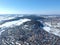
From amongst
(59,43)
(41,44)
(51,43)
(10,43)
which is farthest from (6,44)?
(59,43)

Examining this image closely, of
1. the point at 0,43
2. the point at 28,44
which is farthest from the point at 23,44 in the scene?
the point at 0,43

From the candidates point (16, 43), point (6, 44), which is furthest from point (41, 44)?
point (6, 44)

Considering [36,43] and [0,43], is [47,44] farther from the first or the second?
[0,43]

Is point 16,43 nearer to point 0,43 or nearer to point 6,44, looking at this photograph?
point 6,44

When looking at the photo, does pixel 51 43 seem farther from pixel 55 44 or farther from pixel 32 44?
pixel 32 44

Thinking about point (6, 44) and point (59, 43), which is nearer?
point (6, 44)

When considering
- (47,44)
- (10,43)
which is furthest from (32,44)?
(10,43)
